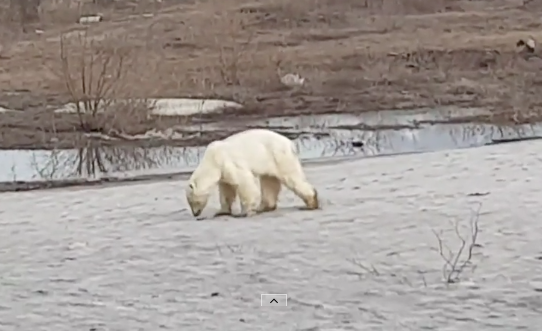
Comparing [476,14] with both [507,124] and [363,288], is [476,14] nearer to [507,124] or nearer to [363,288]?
[507,124]

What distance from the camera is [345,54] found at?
1006 inches

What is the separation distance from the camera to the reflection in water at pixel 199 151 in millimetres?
16234

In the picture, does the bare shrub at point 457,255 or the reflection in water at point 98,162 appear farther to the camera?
the reflection in water at point 98,162

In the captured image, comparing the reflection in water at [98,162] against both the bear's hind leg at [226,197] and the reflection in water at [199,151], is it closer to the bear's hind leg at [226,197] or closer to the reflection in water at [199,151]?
the reflection in water at [199,151]

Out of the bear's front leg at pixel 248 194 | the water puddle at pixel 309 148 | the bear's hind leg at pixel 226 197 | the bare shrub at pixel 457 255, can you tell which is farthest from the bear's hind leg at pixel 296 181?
the water puddle at pixel 309 148

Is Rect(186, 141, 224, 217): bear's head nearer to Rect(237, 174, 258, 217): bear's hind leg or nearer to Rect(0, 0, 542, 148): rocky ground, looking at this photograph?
Rect(237, 174, 258, 217): bear's hind leg

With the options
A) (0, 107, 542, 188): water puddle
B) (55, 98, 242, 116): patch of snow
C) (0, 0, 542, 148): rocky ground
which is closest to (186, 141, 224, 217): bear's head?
(0, 107, 542, 188): water puddle

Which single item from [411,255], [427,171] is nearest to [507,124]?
[427,171]

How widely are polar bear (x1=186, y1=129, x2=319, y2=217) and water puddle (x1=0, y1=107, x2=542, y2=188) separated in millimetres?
6142

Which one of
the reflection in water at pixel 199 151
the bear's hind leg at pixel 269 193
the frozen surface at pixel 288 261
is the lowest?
the reflection in water at pixel 199 151

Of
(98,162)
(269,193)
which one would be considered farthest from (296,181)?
(98,162)

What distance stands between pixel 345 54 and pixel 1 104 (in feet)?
26.1

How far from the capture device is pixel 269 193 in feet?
32.4

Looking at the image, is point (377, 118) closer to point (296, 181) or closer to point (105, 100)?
point (105, 100)
